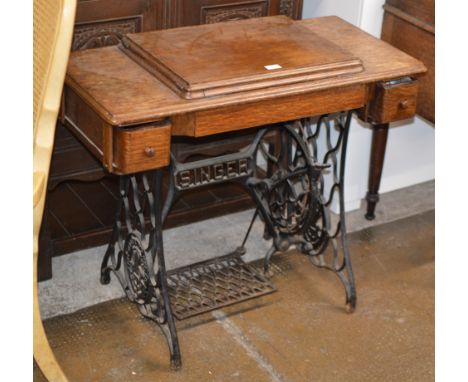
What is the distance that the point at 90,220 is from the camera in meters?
3.40

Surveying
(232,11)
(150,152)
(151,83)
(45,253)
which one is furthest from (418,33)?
(45,253)

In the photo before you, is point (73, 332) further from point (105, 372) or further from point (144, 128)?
point (144, 128)

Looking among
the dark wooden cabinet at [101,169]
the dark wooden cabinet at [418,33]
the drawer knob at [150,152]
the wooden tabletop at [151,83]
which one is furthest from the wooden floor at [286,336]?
the wooden tabletop at [151,83]

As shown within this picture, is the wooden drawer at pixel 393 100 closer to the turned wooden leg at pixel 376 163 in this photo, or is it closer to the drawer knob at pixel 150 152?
the turned wooden leg at pixel 376 163

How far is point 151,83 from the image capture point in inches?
94.3

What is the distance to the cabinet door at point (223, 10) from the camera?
301cm

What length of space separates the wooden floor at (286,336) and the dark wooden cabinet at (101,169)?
0.40 metres

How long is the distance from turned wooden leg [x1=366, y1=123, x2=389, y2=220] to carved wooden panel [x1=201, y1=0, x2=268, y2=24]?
715 mm

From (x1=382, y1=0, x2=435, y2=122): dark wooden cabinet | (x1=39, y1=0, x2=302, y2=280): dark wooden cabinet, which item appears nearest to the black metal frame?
(x1=39, y1=0, x2=302, y2=280): dark wooden cabinet

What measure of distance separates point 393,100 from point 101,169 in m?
1.17

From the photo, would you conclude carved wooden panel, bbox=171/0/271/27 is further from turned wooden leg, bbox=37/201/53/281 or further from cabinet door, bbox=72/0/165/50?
turned wooden leg, bbox=37/201/53/281

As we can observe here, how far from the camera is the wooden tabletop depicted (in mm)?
2232

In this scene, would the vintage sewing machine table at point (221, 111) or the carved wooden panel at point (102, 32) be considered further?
the carved wooden panel at point (102, 32)

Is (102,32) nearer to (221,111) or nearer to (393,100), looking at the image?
(221,111)
